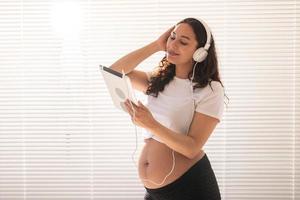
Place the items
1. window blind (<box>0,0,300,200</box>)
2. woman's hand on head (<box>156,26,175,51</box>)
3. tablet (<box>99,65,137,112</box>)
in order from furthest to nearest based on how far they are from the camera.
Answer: window blind (<box>0,0,300,200</box>), woman's hand on head (<box>156,26,175,51</box>), tablet (<box>99,65,137,112</box>)

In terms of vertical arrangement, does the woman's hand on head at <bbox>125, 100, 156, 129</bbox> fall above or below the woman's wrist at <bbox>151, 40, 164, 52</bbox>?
below

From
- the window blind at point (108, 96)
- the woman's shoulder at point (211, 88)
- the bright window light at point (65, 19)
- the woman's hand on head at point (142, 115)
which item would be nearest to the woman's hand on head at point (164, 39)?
the woman's shoulder at point (211, 88)

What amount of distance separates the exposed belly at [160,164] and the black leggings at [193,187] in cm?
2

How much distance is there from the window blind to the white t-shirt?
1.97ft

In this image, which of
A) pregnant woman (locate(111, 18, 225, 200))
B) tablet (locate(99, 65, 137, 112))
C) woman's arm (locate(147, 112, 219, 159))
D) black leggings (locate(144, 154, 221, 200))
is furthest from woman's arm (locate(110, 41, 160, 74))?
A: black leggings (locate(144, 154, 221, 200))

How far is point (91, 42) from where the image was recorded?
2.19 m

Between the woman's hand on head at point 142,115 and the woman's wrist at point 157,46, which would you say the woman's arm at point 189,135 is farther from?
the woman's wrist at point 157,46

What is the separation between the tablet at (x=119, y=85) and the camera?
133 cm

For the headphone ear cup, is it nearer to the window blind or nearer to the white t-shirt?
the white t-shirt

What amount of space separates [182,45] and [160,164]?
469mm

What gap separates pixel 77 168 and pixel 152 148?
2.76 ft

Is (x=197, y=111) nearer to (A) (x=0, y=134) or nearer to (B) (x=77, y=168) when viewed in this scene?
(B) (x=77, y=168)

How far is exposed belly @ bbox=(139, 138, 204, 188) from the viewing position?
1.50 m

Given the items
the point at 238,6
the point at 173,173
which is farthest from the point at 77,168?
the point at 238,6
